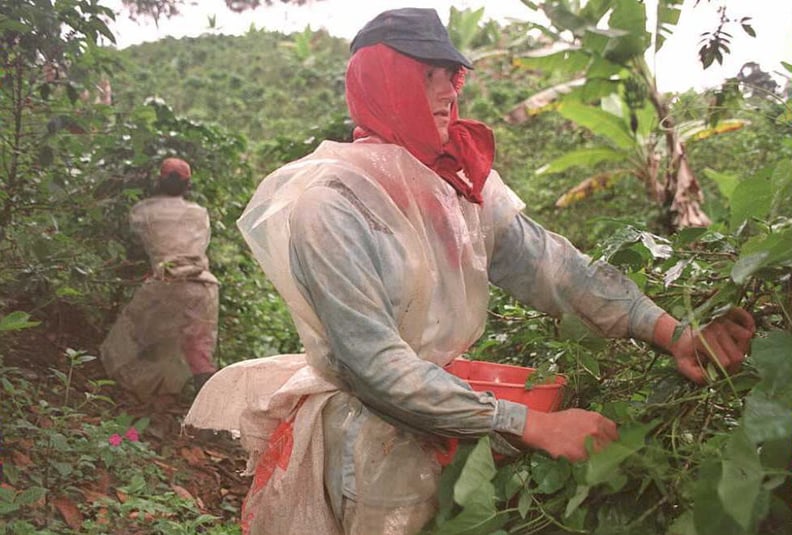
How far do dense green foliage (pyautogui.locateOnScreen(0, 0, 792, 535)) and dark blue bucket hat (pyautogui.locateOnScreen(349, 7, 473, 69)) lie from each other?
17.0 inches

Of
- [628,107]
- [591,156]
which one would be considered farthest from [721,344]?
[591,156]

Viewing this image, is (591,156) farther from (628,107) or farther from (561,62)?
(561,62)

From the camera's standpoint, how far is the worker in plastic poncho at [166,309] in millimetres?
4734

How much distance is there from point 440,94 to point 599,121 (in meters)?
5.67

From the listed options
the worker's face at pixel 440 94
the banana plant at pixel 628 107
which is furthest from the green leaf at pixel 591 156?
the worker's face at pixel 440 94

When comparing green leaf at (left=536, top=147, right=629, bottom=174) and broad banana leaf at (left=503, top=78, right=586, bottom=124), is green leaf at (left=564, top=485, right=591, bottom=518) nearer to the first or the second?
green leaf at (left=536, top=147, right=629, bottom=174)

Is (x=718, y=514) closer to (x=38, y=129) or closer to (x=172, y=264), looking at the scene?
(x=38, y=129)

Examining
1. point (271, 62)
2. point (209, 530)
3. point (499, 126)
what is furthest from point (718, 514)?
point (271, 62)

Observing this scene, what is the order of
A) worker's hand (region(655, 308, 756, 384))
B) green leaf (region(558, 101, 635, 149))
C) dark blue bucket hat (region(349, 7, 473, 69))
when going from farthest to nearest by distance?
1. green leaf (region(558, 101, 635, 149))
2. dark blue bucket hat (region(349, 7, 473, 69))
3. worker's hand (region(655, 308, 756, 384))

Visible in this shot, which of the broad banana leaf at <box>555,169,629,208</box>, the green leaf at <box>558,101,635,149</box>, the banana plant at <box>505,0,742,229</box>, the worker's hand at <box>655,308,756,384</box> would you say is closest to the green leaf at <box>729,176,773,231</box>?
the worker's hand at <box>655,308,756,384</box>

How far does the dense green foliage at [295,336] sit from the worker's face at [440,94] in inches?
13.7

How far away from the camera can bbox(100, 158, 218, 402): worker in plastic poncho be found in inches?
A: 186

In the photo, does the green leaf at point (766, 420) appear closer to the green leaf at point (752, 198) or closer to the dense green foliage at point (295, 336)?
the dense green foliage at point (295, 336)

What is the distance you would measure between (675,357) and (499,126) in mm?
9239
